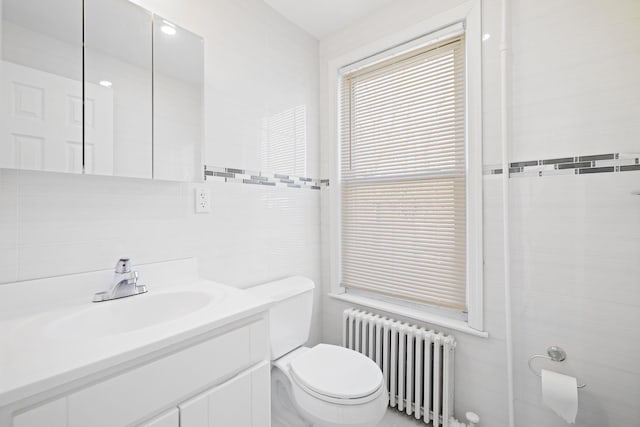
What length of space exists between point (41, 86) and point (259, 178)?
2.99ft

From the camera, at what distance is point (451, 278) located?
1.49 meters

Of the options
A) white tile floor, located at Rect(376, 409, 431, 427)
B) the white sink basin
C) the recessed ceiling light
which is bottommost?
white tile floor, located at Rect(376, 409, 431, 427)

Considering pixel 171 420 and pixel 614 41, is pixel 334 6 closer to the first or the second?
pixel 614 41

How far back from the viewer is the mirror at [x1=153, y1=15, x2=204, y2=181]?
1.16 meters

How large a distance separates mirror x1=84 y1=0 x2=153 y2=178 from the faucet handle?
12.7 inches

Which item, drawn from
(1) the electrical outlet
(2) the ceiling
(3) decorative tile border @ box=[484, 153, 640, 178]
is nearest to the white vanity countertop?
(1) the electrical outlet

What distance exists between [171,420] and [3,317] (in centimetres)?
62

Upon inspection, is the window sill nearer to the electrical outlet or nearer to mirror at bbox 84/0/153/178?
the electrical outlet

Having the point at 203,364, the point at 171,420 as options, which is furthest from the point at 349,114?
the point at 171,420

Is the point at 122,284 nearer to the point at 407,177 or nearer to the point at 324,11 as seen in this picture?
the point at 407,177

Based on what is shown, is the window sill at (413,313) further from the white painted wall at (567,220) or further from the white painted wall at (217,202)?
the white painted wall at (217,202)

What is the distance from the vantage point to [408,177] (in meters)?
1.64

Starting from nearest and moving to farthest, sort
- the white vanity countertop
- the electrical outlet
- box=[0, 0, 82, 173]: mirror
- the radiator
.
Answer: the white vanity countertop → box=[0, 0, 82, 173]: mirror → the electrical outlet → the radiator

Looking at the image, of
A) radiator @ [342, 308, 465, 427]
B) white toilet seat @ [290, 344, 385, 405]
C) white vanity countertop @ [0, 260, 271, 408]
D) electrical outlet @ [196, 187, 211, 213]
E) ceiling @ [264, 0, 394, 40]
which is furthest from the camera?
ceiling @ [264, 0, 394, 40]
